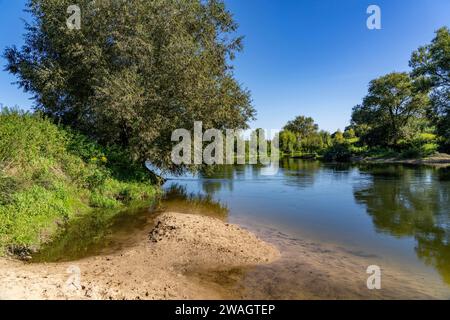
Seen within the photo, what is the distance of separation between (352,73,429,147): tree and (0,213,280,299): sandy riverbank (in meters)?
61.5

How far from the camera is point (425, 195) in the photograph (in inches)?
794

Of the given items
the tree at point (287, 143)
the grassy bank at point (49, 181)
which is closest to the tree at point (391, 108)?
the tree at point (287, 143)

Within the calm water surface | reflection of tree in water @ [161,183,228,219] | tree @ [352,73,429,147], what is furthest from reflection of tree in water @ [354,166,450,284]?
tree @ [352,73,429,147]

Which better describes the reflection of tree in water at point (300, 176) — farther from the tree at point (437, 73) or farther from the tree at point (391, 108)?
the tree at point (391, 108)

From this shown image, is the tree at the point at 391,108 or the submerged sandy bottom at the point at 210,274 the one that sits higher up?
the tree at the point at 391,108

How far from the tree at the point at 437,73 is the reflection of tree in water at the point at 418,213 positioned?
27353 mm

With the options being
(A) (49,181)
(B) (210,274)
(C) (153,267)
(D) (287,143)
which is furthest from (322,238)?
(D) (287,143)

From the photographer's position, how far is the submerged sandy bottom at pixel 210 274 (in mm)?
6508

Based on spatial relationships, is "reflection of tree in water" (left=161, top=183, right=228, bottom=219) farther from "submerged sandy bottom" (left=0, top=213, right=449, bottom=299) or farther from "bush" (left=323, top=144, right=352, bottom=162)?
"bush" (left=323, top=144, right=352, bottom=162)

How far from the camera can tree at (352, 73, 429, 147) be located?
210ft

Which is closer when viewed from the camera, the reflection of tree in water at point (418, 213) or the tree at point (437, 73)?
the reflection of tree in water at point (418, 213)

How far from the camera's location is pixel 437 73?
47438 millimetres

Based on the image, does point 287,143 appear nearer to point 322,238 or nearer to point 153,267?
point 322,238
